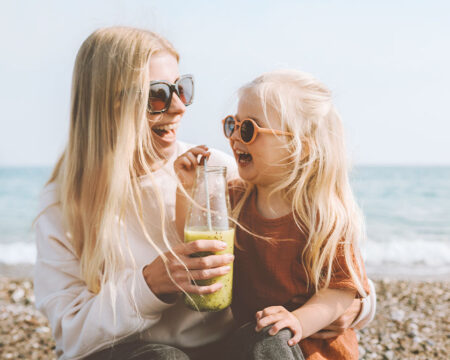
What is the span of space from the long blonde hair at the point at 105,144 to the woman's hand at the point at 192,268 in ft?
1.32

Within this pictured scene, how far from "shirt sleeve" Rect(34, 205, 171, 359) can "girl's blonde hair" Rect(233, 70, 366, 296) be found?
78 cm

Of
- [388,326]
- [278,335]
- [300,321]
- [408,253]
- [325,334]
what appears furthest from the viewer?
[408,253]

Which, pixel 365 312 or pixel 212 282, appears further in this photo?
pixel 365 312

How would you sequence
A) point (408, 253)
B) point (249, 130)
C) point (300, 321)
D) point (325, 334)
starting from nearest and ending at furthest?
point (300, 321) < point (325, 334) < point (249, 130) < point (408, 253)

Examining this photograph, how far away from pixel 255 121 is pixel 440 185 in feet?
91.3

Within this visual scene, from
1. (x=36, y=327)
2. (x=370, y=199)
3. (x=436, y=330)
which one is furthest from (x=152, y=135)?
(x=370, y=199)

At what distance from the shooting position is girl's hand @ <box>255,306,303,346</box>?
6.82 ft

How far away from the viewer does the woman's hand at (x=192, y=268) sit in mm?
2104

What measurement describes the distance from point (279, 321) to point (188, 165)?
101 centimetres

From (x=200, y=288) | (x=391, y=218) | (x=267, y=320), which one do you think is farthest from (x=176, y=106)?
(x=391, y=218)

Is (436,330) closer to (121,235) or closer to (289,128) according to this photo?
(289,128)

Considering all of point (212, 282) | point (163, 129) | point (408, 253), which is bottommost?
point (408, 253)

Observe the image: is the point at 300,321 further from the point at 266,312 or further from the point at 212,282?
the point at 212,282

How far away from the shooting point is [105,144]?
102 inches
